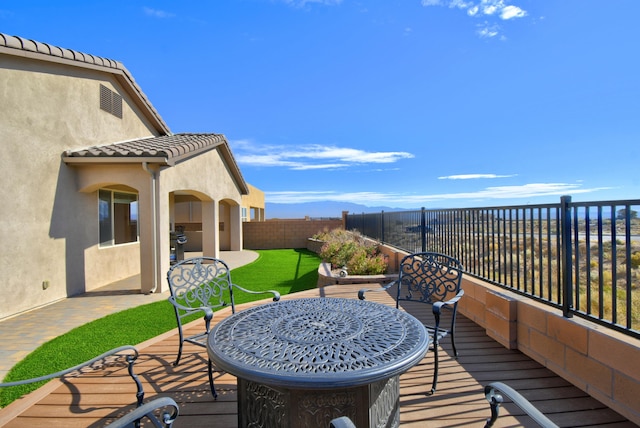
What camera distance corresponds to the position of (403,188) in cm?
3259

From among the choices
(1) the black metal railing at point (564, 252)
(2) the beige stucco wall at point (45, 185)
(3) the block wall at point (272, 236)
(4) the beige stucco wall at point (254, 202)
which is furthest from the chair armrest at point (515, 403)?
(4) the beige stucco wall at point (254, 202)

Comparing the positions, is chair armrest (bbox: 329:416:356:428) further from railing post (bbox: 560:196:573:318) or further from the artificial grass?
the artificial grass

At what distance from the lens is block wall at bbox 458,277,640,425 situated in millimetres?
2090

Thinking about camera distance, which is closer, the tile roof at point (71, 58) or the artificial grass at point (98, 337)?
the artificial grass at point (98, 337)

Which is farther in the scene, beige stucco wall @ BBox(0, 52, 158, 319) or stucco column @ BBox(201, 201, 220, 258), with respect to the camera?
stucco column @ BBox(201, 201, 220, 258)

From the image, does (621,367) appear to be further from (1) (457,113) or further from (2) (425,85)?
(1) (457,113)

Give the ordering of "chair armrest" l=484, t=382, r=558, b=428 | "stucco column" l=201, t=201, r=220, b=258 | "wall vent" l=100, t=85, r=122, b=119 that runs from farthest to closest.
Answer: "stucco column" l=201, t=201, r=220, b=258
"wall vent" l=100, t=85, r=122, b=119
"chair armrest" l=484, t=382, r=558, b=428

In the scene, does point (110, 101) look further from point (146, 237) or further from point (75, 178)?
point (146, 237)

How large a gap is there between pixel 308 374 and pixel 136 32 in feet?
32.1

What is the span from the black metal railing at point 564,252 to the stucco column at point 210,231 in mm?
7644

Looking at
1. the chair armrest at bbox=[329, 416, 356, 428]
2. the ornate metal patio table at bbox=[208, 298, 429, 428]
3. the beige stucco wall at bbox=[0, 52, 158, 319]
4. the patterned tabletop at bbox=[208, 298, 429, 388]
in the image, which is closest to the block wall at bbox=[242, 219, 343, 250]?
the beige stucco wall at bbox=[0, 52, 158, 319]

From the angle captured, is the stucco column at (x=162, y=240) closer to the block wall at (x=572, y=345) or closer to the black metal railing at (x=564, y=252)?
the black metal railing at (x=564, y=252)

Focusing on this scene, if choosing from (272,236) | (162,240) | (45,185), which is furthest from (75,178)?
(272,236)

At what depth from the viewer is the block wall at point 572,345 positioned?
2090 millimetres
